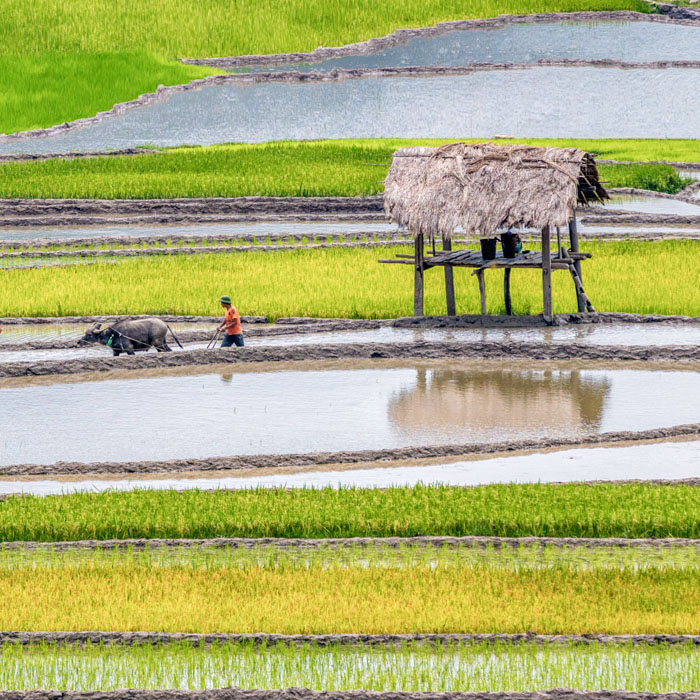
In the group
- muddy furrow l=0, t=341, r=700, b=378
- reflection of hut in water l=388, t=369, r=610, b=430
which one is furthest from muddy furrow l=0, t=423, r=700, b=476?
muddy furrow l=0, t=341, r=700, b=378

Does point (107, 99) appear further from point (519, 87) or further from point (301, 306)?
point (301, 306)

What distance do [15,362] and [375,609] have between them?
9085 mm

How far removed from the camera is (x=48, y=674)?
7012mm

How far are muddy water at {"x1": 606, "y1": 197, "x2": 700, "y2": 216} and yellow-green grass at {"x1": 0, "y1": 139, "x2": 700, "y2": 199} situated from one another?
476 mm

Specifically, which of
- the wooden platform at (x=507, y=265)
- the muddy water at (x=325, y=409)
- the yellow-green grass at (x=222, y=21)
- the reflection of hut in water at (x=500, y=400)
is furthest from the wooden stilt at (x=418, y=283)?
the yellow-green grass at (x=222, y=21)

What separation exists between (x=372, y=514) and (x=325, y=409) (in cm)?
439

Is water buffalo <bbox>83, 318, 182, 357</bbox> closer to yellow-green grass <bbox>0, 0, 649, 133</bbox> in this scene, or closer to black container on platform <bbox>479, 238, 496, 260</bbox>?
black container on platform <bbox>479, 238, 496, 260</bbox>

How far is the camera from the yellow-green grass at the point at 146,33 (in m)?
40.5

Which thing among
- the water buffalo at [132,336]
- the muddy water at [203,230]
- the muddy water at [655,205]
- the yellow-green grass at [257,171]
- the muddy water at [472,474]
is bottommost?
the muddy water at [472,474]

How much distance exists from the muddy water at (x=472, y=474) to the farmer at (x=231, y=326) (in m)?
4.60

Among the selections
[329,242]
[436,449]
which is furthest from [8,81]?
[436,449]

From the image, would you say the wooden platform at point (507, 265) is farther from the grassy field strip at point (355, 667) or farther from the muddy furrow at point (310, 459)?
the grassy field strip at point (355, 667)

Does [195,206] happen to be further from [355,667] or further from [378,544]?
[355,667]

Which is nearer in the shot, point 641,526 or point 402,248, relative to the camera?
point 641,526
